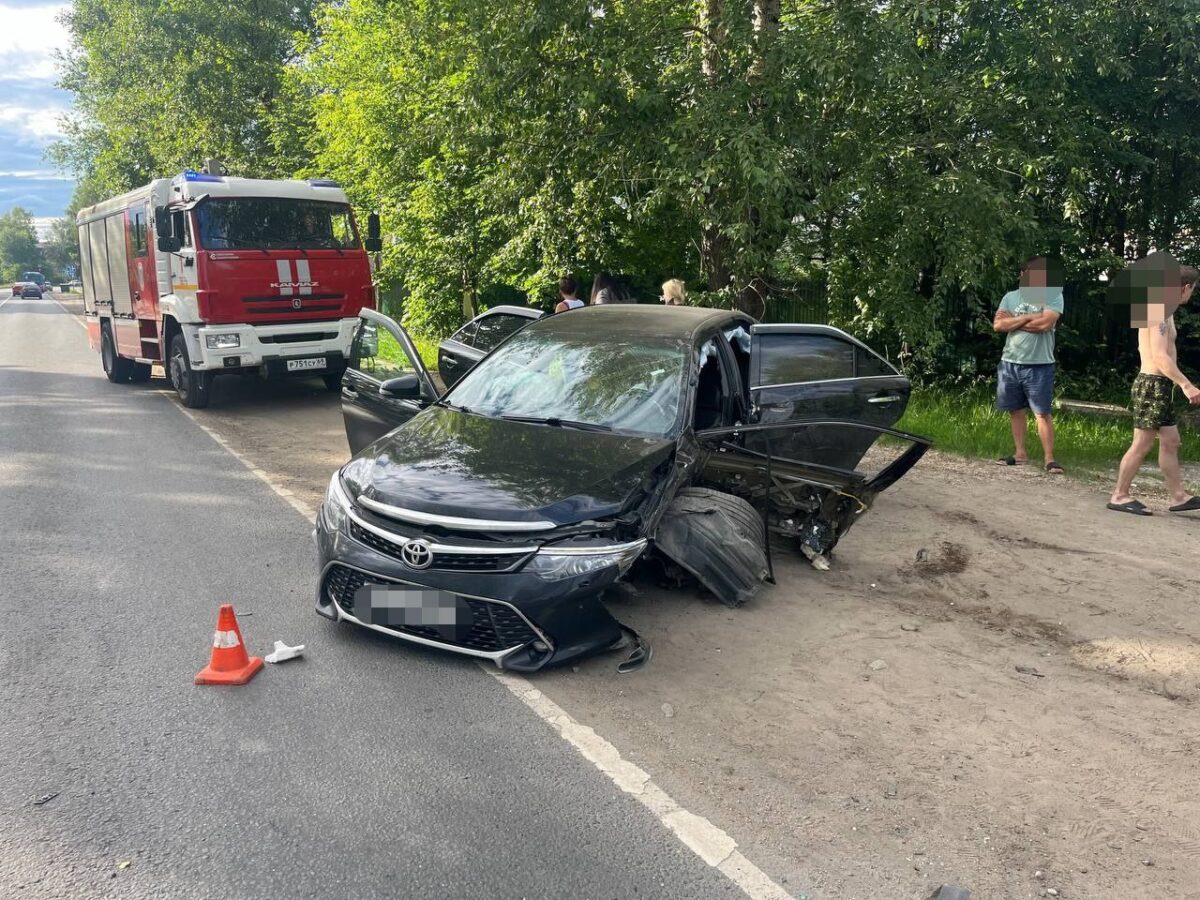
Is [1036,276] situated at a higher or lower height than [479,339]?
higher

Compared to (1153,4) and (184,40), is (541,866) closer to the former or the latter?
(1153,4)

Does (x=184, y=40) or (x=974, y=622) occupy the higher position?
(x=184, y=40)

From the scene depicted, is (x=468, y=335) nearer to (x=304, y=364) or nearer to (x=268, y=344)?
(x=304, y=364)

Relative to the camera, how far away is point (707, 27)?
9.70 meters

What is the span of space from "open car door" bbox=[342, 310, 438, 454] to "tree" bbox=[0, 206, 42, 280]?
16062 centimetres

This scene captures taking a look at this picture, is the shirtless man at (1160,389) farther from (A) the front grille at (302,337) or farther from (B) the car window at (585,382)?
(A) the front grille at (302,337)

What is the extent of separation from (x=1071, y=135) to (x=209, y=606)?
380 inches

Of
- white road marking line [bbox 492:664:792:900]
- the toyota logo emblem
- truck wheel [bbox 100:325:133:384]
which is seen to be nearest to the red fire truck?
truck wheel [bbox 100:325:133:384]

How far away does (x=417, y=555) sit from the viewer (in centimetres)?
396

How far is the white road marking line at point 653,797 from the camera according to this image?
2.76 m

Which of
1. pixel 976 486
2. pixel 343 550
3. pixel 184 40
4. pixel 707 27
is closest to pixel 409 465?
pixel 343 550

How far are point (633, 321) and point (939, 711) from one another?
301cm

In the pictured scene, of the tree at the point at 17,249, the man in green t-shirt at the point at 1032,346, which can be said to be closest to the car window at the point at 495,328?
the man in green t-shirt at the point at 1032,346

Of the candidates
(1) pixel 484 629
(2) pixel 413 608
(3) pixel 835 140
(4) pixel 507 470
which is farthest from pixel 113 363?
(1) pixel 484 629
